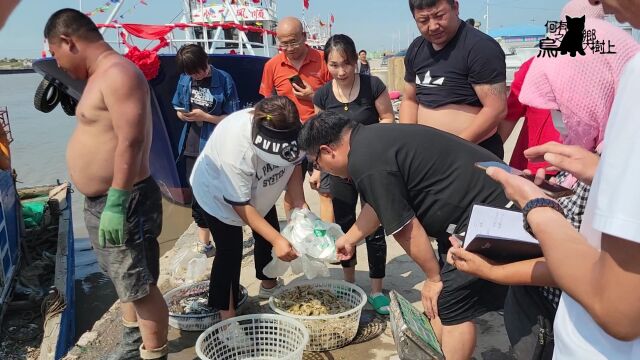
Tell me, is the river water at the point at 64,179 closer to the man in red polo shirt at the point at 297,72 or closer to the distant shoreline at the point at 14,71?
the man in red polo shirt at the point at 297,72

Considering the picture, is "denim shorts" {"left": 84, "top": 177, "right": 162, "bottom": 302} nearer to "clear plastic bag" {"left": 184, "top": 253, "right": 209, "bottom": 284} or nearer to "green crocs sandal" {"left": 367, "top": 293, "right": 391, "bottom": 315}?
"clear plastic bag" {"left": 184, "top": 253, "right": 209, "bottom": 284}

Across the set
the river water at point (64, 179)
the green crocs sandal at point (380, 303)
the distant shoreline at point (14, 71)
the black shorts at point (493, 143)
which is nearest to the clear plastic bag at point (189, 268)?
the green crocs sandal at point (380, 303)

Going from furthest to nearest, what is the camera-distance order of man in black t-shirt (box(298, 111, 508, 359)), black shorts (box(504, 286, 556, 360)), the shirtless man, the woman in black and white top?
the woman in black and white top → the shirtless man → man in black t-shirt (box(298, 111, 508, 359)) → black shorts (box(504, 286, 556, 360))

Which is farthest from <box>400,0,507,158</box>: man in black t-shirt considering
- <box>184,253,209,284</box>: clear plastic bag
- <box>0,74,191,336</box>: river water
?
<box>0,74,191,336</box>: river water

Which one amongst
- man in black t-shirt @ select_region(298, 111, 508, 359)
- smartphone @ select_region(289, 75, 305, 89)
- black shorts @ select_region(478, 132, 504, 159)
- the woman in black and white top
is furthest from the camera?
smartphone @ select_region(289, 75, 305, 89)

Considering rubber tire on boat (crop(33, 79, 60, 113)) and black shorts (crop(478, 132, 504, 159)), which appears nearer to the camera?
black shorts (crop(478, 132, 504, 159))

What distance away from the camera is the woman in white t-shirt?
2479mm

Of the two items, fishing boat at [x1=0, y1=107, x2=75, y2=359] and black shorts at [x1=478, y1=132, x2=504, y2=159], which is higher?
black shorts at [x1=478, y1=132, x2=504, y2=159]

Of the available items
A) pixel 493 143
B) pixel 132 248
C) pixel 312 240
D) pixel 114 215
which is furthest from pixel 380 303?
pixel 114 215

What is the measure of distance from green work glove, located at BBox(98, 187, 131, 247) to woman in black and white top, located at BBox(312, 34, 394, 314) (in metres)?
1.44

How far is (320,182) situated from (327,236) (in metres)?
1.01

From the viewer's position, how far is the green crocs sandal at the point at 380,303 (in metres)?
3.27

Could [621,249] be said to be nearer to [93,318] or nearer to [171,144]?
[93,318]

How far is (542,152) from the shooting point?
153cm
